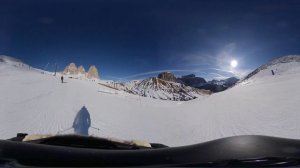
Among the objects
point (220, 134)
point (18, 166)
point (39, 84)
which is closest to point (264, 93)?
point (220, 134)

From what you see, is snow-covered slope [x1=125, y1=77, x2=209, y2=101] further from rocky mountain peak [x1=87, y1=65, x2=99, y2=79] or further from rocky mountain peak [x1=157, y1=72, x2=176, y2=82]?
rocky mountain peak [x1=87, y1=65, x2=99, y2=79]

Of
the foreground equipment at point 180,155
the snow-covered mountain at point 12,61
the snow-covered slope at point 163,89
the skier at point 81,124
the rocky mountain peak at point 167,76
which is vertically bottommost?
the foreground equipment at point 180,155

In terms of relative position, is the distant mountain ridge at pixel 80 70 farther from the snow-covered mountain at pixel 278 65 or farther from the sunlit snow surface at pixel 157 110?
the snow-covered mountain at pixel 278 65

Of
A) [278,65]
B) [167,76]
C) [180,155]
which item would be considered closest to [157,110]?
[167,76]

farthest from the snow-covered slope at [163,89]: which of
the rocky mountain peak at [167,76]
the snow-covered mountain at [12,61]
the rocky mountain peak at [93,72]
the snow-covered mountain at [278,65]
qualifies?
the snow-covered mountain at [12,61]

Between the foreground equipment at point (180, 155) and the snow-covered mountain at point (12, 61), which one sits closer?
the foreground equipment at point (180, 155)

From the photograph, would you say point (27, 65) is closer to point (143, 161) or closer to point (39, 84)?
point (39, 84)
